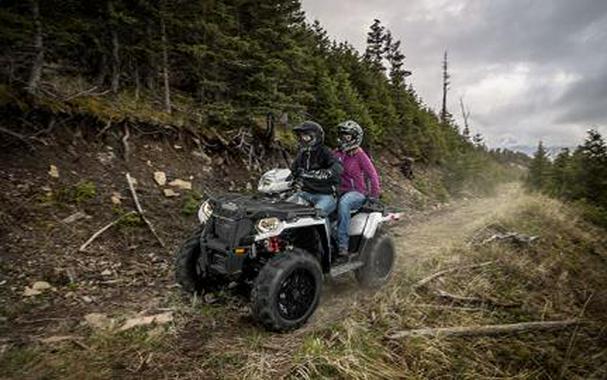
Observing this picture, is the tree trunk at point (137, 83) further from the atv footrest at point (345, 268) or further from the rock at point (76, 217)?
the atv footrest at point (345, 268)

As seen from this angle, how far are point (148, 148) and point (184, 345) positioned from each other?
23.4 ft

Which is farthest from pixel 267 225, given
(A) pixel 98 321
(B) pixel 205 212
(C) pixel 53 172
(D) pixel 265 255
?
(C) pixel 53 172

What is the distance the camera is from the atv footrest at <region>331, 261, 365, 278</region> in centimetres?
635

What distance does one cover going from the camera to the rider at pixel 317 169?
21.7 feet

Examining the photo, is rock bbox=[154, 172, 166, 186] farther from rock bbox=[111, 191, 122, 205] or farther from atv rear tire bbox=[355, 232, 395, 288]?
atv rear tire bbox=[355, 232, 395, 288]

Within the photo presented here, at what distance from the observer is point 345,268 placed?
6.59 m

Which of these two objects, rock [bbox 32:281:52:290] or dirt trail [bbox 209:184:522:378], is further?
rock [bbox 32:281:52:290]

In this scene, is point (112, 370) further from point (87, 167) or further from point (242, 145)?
point (242, 145)

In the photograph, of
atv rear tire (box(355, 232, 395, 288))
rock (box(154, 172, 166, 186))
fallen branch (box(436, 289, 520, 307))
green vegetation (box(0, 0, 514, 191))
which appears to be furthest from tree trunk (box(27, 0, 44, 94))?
fallen branch (box(436, 289, 520, 307))

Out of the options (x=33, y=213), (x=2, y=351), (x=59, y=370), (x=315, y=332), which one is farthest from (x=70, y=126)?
(x=315, y=332)

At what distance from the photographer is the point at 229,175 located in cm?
1230

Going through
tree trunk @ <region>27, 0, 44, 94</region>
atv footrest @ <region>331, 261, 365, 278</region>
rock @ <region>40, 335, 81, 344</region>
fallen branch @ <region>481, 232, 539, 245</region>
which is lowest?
rock @ <region>40, 335, 81, 344</region>

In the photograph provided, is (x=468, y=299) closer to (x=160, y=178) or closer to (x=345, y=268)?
(x=345, y=268)

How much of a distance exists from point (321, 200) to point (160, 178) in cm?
520
